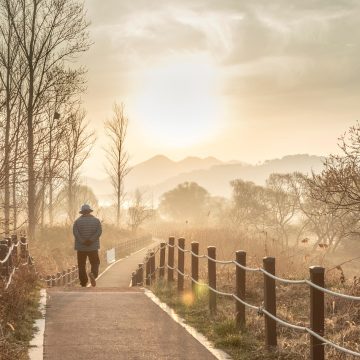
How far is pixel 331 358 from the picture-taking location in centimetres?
631

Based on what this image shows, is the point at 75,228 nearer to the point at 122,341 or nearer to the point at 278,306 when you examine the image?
the point at 278,306

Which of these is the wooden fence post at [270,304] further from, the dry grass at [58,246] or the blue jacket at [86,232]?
the dry grass at [58,246]

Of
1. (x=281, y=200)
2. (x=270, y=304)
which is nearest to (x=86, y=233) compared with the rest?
(x=270, y=304)

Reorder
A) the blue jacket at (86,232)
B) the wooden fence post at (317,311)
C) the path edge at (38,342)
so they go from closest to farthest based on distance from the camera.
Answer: the wooden fence post at (317,311) → the path edge at (38,342) → the blue jacket at (86,232)

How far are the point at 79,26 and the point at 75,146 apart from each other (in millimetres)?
15773

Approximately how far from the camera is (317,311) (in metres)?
5.68

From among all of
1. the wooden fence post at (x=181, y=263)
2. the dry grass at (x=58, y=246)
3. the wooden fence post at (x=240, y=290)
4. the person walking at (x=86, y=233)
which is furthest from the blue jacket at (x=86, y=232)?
the dry grass at (x=58, y=246)

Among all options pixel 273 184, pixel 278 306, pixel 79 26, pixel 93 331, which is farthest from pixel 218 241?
pixel 273 184

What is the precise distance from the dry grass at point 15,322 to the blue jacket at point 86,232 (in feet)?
12.1

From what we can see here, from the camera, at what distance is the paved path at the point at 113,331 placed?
6.66m

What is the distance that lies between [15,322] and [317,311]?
450 cm

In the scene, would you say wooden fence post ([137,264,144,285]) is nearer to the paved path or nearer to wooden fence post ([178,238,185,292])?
wooden fence post ([178,238,185,292])

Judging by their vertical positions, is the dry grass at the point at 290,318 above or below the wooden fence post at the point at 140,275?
above

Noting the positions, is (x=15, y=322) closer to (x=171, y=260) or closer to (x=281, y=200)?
(x=171, y=260)
